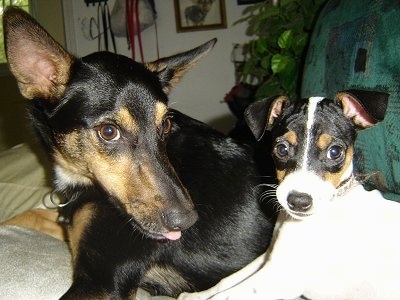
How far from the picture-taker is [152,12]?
564 centimetres

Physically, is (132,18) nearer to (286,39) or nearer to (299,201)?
(286,39)

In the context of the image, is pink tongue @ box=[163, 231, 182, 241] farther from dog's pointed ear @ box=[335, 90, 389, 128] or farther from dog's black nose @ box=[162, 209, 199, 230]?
dog's pointed ear @ box=[335, 90, 389, 128]

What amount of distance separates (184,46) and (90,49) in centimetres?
127

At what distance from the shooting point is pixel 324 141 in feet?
5.79

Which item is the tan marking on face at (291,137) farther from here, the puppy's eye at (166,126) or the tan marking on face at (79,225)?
the tan marking on face at (79,225)

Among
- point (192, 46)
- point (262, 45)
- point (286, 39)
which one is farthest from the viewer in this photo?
point (192, 46)

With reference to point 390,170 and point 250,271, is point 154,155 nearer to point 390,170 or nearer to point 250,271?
point 250,271

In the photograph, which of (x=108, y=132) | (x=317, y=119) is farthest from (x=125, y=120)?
(x=317, y=119)

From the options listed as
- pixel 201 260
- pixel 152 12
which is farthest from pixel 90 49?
pixel 201 260

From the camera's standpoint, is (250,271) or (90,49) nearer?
(250,271)

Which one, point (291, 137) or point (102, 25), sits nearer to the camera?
point (291, 137)

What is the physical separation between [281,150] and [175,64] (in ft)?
2.33

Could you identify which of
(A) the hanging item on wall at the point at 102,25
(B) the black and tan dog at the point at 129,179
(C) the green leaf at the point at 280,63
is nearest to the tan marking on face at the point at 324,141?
(B) the black and tan dog at the point at 129,179

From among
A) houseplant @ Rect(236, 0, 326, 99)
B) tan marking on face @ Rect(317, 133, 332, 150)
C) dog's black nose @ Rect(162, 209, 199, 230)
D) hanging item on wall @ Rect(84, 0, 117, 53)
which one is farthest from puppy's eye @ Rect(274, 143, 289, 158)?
hanging item on wall @ Rect(84, 0, 117, 53)
